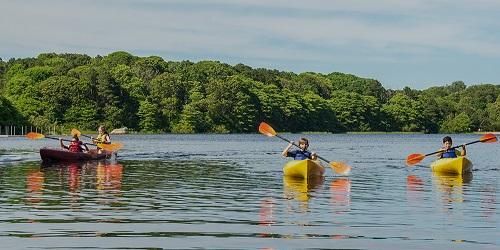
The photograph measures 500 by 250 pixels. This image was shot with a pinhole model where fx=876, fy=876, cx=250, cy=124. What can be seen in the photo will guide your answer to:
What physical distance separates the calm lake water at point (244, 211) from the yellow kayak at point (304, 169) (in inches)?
16.1

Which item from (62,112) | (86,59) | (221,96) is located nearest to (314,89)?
(221,96)

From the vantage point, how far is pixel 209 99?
134625 millimetres

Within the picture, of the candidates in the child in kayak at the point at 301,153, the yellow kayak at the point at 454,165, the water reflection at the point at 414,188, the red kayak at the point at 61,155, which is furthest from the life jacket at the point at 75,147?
the yellow kayak at the point at 454,165

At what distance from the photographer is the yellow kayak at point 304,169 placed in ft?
88.4

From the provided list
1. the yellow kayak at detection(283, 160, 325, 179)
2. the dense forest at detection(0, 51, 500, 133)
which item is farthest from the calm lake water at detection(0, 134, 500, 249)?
the dense forest at detection(0, 51, 500, 133)

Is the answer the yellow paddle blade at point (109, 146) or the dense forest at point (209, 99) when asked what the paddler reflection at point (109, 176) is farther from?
the dense forest at point (209, 99)

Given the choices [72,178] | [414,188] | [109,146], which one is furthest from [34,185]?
[109,146]

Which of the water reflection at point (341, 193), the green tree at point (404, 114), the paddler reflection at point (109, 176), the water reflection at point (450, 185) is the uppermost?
the green tree at point (404, 114)

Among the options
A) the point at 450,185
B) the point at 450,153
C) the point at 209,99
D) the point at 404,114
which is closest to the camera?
the point at 450,185

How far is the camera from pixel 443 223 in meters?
15.7

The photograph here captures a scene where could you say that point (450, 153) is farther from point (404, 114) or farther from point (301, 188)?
point (404, 114)

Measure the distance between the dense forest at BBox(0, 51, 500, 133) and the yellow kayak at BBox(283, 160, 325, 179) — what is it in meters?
82.7

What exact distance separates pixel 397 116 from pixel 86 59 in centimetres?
5692

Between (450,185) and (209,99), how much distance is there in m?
110
